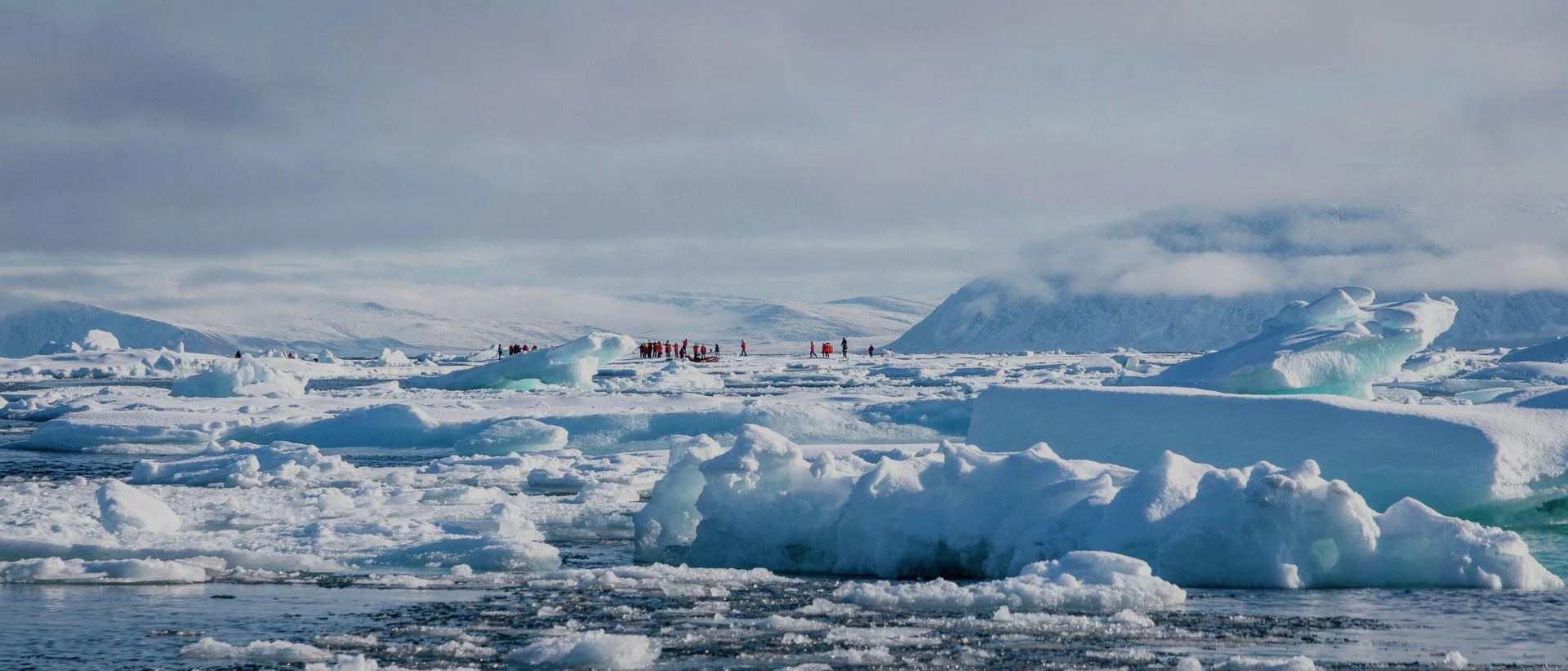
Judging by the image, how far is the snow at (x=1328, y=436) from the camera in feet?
32.3

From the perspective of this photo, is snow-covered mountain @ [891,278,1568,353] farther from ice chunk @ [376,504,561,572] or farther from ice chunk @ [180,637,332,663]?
ice chunk @ [180,637,332,663]

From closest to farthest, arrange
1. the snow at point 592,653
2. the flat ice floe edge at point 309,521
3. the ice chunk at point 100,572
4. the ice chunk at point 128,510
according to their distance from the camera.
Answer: the snow at point 592,653 < the ice chunk at point 100,572 < the flat ice floe edge at point 309,521 < the ice chunk at point 128,510

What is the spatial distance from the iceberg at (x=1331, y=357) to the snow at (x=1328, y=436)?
608 centimetres

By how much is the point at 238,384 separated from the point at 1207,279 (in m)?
129

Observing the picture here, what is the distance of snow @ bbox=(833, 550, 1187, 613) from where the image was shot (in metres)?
7.10

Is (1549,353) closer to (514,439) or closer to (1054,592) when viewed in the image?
(514,439)

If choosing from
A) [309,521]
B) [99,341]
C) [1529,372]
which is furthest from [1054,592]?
[99,341]

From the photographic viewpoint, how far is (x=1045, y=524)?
328 inches

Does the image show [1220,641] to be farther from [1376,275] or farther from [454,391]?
[1376,275]

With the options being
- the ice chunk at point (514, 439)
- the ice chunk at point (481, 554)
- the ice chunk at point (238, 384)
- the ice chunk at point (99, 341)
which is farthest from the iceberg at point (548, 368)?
the ice chunk at point (99, 341)

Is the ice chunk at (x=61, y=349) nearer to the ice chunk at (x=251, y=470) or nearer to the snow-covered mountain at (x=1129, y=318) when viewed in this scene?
the ice chunk at (x=251, y=470)

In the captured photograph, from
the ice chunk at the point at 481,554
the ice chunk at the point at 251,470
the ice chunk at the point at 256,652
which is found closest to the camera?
the ice chunk at the point at 256,652

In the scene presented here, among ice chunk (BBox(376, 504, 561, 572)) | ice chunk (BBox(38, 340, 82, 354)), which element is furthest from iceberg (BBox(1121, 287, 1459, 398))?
ice chunk (BBox(38, 340, 82, 354))

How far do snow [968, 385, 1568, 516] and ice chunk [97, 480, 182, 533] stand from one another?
7.04 meters
